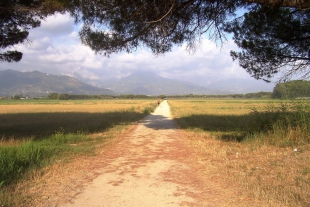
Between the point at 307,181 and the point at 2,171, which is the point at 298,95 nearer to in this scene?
the point at 307,181

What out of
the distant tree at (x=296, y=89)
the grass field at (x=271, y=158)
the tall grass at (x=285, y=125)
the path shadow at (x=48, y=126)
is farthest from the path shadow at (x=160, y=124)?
the distant tree at (x=296, y=89)

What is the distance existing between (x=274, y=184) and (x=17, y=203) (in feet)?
13.4

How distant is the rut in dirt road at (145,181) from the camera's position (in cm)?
393

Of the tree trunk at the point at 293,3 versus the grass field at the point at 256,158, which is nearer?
the grass field at the point at 256,158

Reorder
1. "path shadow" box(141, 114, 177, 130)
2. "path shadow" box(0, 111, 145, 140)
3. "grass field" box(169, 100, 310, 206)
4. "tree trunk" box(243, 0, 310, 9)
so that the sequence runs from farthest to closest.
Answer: "path shadow" box(141, 114, 177, 130)
"path shadow" box(0, 111, 145, 140)
"tree trunk" box(243, 0, 310, 9)
"grass field" box(169, 100, 310, 206)

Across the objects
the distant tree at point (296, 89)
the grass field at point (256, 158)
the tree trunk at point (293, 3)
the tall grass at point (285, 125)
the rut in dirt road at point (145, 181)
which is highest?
the tree trunk at point (293, 3)

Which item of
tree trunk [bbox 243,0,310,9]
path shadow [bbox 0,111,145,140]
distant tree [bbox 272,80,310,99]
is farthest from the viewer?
path shadow [bbox 0,111,145,140]

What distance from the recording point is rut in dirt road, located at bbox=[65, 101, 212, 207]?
393cm

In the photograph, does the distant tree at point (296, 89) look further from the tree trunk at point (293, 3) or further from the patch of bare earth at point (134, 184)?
the patch of bare earth at point (134, 184)

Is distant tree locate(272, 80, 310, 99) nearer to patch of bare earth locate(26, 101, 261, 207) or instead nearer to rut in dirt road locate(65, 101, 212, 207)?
rut in dirt road locate(65, 101, 212, 207)

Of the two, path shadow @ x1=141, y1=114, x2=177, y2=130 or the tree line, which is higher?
the tree line

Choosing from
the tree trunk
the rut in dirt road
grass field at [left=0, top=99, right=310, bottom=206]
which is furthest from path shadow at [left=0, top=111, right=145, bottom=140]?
the tree trunk

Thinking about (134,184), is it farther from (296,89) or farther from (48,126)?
(48,126)

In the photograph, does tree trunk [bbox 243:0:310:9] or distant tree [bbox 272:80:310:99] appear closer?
tree trunk [bbox 243:0:310:9]
